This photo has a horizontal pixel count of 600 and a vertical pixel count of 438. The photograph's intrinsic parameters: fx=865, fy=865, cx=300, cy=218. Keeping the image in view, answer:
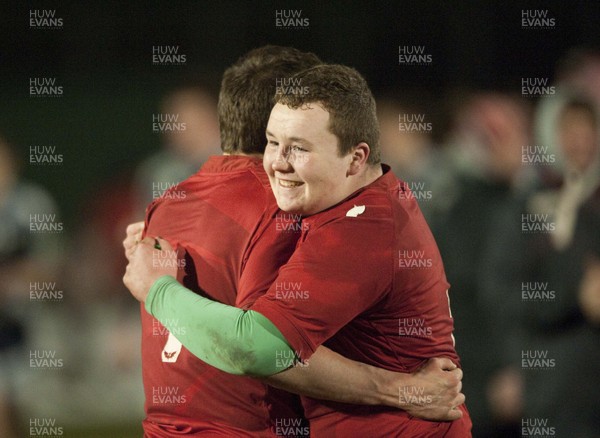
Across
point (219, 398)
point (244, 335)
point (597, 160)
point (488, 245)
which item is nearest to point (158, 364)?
→ point (219, 398)

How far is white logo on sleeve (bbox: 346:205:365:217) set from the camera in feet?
7.40

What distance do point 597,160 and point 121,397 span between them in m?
2.95

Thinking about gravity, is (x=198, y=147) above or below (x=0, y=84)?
below

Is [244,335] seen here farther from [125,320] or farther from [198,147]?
[125,320]

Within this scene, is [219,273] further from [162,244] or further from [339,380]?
[339,380]

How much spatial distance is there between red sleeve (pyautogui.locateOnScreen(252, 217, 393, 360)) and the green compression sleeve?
0.11 ft

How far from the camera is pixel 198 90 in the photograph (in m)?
4.86

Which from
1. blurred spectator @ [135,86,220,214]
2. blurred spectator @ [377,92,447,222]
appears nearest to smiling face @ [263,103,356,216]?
blurred spectator @ [377,92,447,222]

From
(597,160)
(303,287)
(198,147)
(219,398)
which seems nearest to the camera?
(303,287)

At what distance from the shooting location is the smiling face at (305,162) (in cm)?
228

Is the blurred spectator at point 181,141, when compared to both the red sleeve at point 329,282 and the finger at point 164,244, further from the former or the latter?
the red sleeve at point 329,282

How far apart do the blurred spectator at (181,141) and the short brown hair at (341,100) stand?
249 cm

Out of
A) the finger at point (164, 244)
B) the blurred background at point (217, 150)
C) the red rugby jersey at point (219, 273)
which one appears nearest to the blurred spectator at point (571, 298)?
the blurred background at point (217, 150)

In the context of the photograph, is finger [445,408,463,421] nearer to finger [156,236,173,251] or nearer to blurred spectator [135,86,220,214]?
finger [156,236,173,251]
